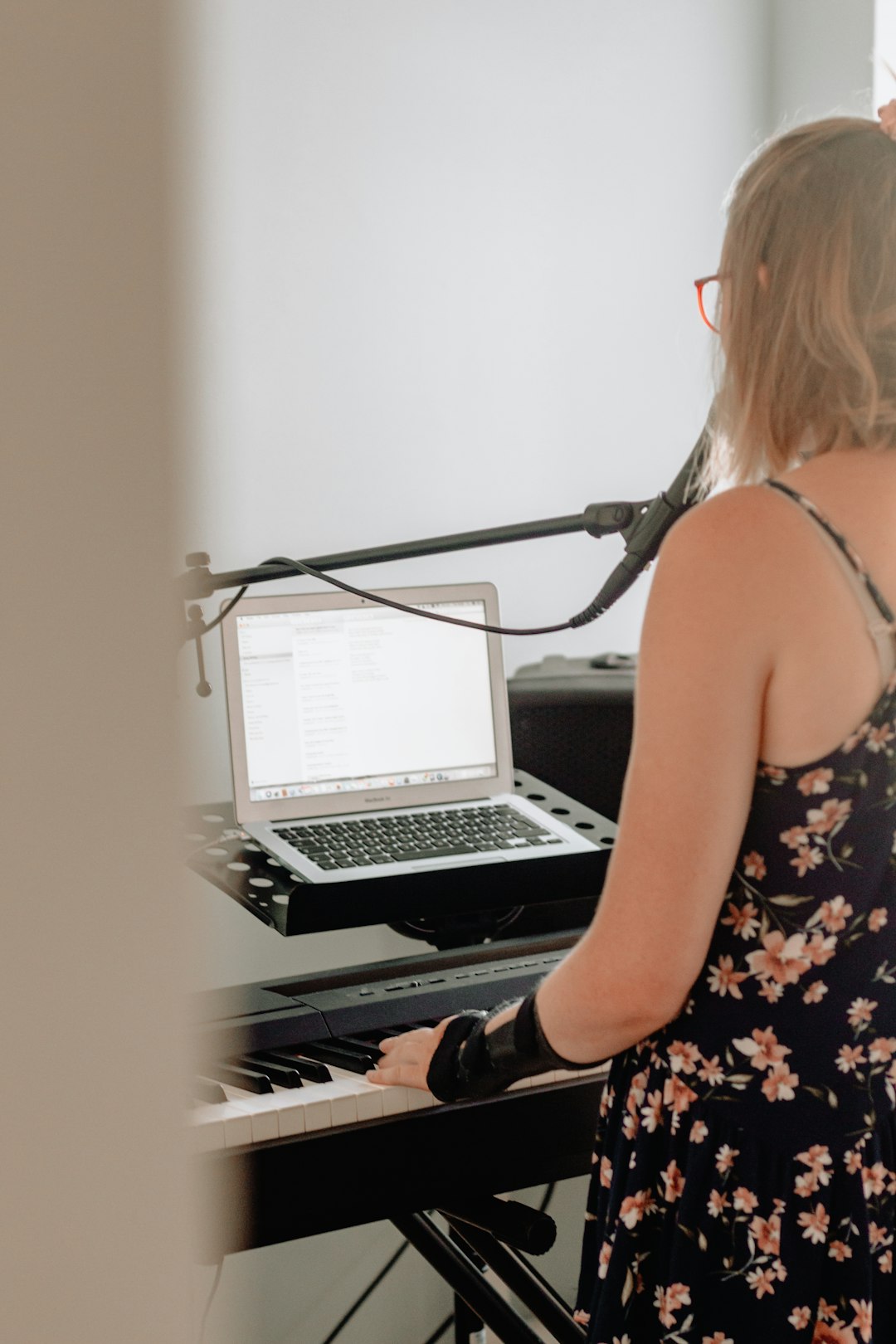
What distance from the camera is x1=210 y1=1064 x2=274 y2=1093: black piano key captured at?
1.15m

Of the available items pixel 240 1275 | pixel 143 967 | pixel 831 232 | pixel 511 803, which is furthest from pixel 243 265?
pixel 143 967

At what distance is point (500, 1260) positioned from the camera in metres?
1.33

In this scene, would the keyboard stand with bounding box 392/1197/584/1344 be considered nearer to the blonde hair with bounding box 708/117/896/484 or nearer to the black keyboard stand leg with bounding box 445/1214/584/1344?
the black keyboard stand leg with bounding box 445/1214/584/1344

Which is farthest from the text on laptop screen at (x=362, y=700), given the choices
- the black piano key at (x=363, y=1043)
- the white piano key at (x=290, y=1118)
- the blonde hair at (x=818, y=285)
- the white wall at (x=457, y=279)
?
the blonde hair at (x=818, y=285)

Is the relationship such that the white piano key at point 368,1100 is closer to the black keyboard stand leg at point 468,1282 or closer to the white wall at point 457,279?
the black keyboard stand leg at point 468,1282

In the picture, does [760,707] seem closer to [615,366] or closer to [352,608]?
[352,608]

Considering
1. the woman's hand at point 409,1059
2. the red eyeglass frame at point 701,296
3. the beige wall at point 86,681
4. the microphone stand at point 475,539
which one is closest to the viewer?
the beige wall at point 86,681

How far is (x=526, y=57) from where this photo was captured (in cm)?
190

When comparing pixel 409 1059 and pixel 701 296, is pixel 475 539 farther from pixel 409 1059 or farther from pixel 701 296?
pixel 409 1059

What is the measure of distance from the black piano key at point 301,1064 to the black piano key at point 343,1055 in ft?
0.04

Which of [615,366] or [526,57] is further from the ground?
[526,57]

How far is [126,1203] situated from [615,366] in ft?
6.52

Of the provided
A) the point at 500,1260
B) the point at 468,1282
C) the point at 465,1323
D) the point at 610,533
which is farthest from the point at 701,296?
the point at 465,1323

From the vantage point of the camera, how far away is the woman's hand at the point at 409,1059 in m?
1.10
